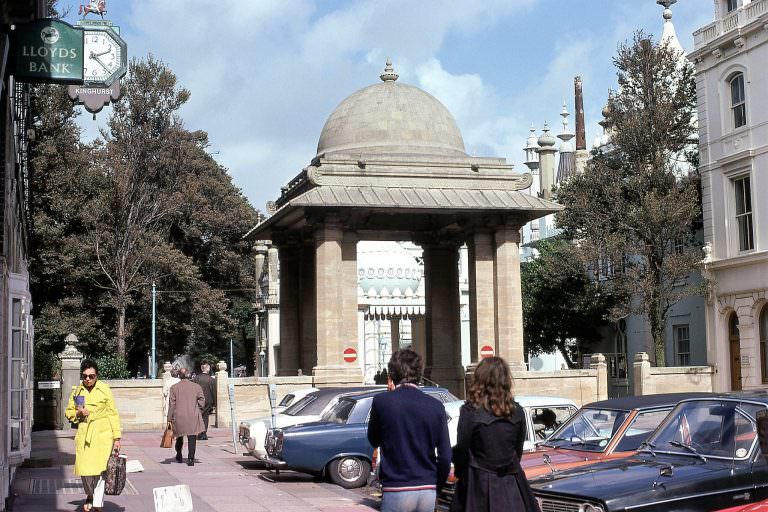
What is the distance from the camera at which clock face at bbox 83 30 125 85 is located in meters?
13.9

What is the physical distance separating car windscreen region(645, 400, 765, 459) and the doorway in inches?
1064

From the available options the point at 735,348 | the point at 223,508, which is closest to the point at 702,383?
the point at 735,348

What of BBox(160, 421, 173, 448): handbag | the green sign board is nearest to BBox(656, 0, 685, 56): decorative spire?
BBox(160, 421, 173, 448): handbag

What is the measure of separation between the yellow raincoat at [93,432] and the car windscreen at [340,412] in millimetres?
5970

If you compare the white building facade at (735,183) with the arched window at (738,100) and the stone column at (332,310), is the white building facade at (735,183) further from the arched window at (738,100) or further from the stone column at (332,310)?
the stone column at (332,310)

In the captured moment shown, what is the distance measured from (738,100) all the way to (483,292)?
11.2m

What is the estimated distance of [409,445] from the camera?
318 inches

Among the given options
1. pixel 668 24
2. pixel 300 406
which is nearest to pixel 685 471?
pixel 300 406

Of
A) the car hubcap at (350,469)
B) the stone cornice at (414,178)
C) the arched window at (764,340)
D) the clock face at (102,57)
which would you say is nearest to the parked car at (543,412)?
the car hubcap at (350,469)

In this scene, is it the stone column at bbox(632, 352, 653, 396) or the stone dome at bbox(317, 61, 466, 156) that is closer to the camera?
the stone dome at bbox(317, 61, 466, 156)

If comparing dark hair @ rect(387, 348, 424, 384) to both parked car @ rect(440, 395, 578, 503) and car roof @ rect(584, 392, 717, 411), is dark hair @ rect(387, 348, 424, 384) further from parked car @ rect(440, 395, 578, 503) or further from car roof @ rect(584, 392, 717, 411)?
parked car @ rect(440, 395, 578, 503)

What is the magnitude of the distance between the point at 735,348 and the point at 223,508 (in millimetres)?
25640

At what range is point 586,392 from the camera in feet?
114

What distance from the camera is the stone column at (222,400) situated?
32.5 metres
